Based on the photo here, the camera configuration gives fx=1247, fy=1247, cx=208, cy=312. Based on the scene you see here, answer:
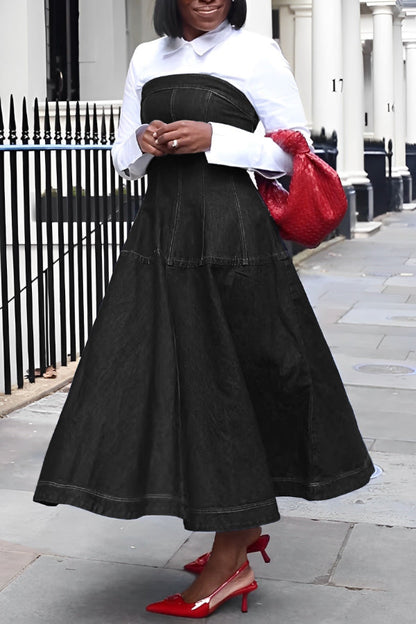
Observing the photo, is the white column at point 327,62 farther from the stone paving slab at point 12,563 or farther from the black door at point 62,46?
the stone paving slab at point 12,563

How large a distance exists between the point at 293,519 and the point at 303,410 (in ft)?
3.60

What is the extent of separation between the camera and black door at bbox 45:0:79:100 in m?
15.6

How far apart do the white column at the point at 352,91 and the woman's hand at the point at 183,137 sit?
54.8ft

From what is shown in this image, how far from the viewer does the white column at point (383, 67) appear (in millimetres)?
25734

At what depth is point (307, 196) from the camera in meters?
3.58

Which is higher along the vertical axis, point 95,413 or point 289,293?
point 289,293

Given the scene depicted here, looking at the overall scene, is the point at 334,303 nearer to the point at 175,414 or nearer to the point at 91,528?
the point at 91,528

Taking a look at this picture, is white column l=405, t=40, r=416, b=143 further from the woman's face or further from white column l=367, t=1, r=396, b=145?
the woman's face

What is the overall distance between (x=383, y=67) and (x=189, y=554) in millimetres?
22843

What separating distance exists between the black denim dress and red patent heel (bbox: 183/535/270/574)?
10.0 inches

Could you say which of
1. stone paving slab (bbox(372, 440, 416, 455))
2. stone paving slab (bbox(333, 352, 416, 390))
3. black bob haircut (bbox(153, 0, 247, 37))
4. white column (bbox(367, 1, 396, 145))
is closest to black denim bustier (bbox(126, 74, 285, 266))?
Result: black bob haircut (bbox(153, 0, 247, 37))

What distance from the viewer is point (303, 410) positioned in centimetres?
358

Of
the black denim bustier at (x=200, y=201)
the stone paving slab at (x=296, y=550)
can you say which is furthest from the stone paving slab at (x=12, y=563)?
the black denim bustier at (x=200, y=201)

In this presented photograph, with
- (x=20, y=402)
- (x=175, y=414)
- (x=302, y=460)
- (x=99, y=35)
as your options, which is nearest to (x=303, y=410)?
(x=302, y=460)
